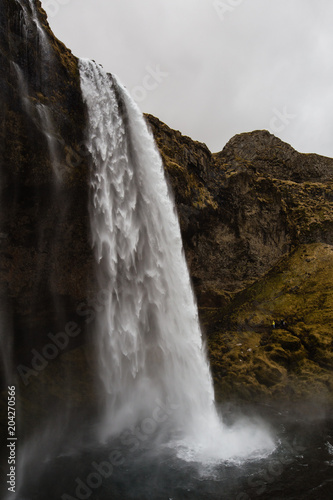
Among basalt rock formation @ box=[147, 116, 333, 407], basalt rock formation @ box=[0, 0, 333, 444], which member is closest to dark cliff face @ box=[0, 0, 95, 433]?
basalt rock formation @ box=[0, 0, 333, 444]

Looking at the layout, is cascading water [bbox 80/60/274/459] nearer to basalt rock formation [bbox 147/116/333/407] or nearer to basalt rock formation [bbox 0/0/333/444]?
basalt rock formation [bbox 0/0/333/444]

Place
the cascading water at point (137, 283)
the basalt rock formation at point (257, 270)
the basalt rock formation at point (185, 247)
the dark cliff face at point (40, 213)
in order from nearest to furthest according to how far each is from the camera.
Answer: the dark cliff face at point (40, 213) → the basalt rock formation at point (185, 247) → the cascading water at point (137, 283) → the basalt rock formation at point (257, 270)

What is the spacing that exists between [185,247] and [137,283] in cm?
619

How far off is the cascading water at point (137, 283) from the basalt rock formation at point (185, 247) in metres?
0.87

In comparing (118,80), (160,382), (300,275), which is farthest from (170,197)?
(300,275)

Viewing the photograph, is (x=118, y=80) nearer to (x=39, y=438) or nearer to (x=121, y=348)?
(x=121, y=348)

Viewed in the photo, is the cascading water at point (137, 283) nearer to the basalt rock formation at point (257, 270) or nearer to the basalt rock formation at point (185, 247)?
the basalt rock formation at point (185, 247)

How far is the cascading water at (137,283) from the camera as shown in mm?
13297

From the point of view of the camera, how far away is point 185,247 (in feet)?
64.6

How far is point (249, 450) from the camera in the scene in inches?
400

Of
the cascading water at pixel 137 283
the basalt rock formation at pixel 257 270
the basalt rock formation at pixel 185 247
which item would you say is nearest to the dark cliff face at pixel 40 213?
the basalt rock formation at pixel 185 247

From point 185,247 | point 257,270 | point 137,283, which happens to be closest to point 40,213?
point 137,283

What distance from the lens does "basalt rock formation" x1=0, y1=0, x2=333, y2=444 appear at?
1094 centimetres

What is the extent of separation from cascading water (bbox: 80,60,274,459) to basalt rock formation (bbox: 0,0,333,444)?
0.87m
